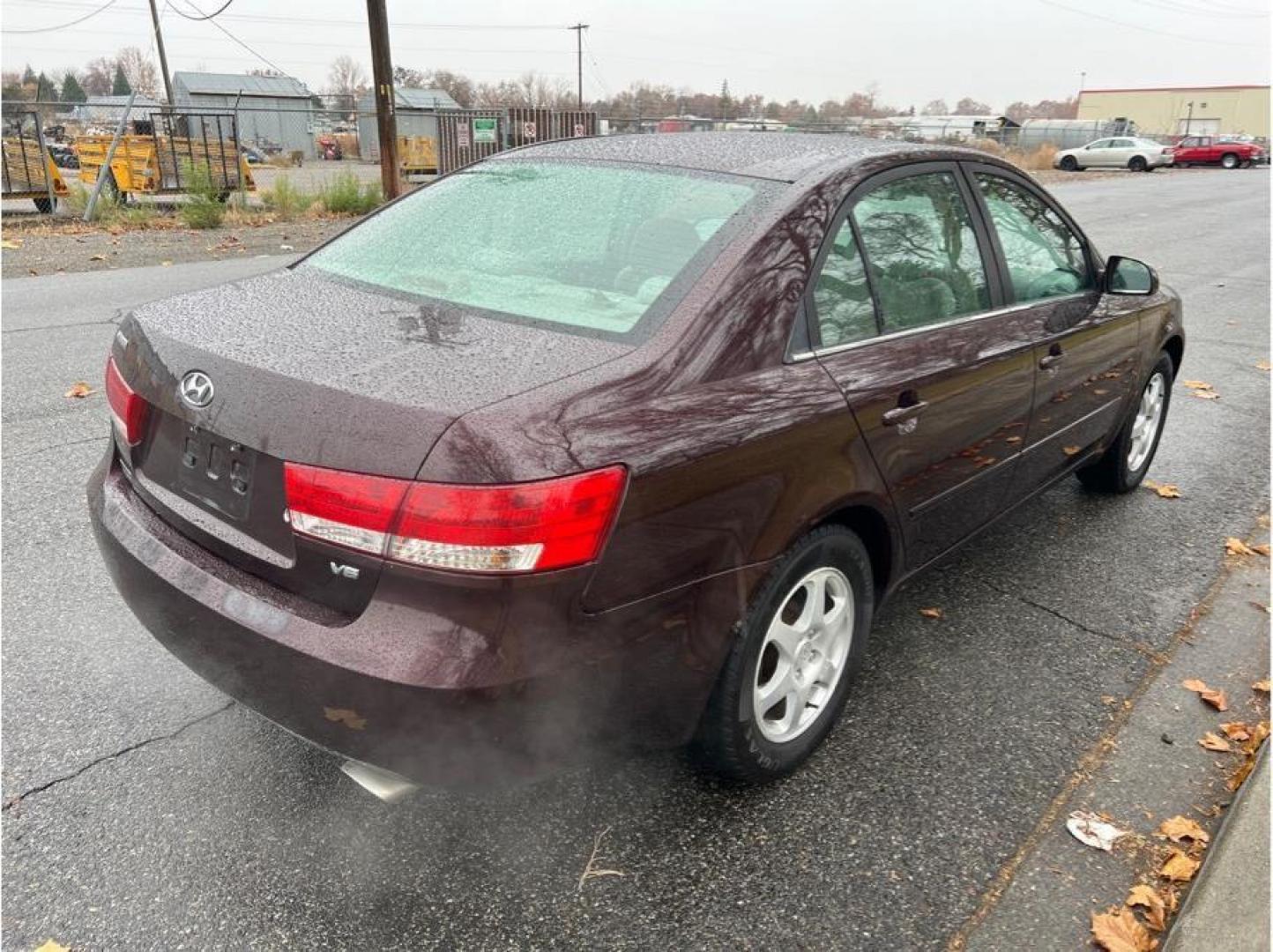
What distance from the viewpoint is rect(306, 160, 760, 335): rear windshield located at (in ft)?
7.78

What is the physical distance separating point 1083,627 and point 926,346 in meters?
1.44

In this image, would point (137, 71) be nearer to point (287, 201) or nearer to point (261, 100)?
point (261, 100)

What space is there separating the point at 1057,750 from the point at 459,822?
1714 millimetres

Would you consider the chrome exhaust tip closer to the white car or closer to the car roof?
the car roof

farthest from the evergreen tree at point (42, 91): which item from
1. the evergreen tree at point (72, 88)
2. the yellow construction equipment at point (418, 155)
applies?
the yellow construction equipment at point (418, 155)

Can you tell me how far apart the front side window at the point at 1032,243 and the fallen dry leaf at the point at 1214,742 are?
4.88ft

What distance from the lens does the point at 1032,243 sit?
3.52 metres

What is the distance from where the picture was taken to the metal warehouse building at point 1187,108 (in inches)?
3201

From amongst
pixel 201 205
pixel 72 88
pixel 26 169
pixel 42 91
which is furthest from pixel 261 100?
pixel 201 205

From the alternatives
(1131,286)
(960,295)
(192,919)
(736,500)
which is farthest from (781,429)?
(1131,286)

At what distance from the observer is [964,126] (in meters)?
58.7

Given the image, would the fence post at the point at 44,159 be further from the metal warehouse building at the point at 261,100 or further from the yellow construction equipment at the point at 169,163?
the metal warehouse building at the point at 261,100

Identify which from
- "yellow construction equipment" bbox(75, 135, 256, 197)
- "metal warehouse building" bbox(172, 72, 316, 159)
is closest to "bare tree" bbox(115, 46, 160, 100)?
"metal warehouse building" bbox(172, 72, 316, 159)

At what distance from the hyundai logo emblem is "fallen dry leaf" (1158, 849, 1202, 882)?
8.14 feet
